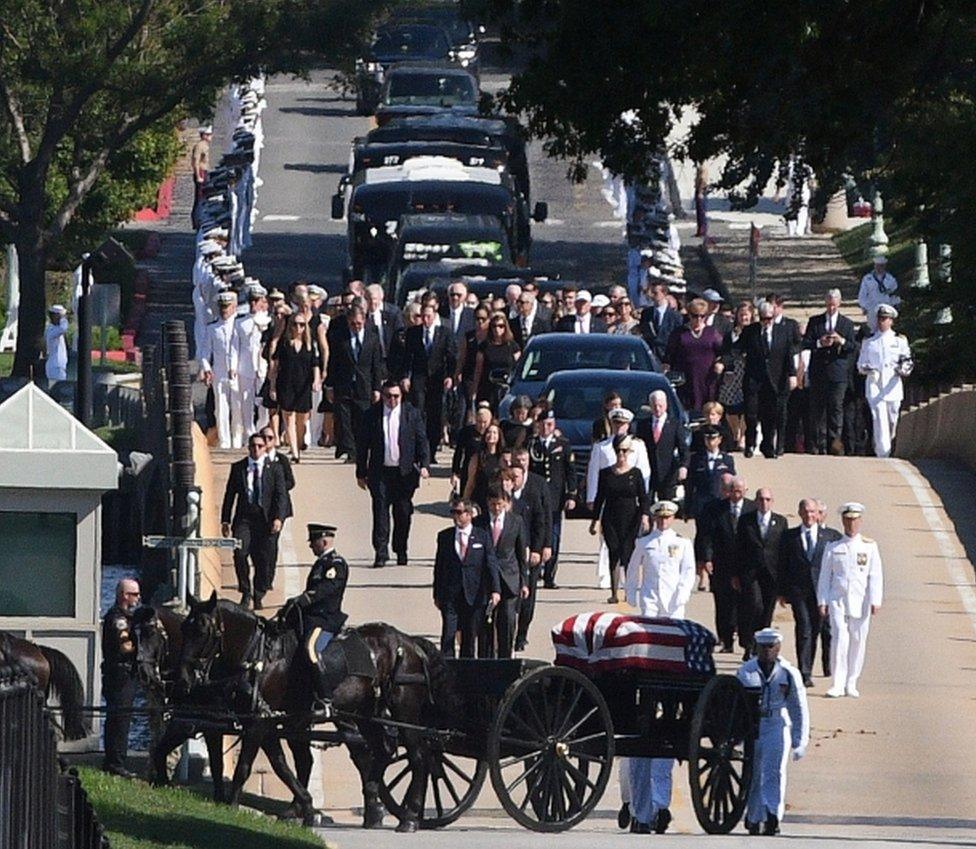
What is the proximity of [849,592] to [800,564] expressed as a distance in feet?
1.50

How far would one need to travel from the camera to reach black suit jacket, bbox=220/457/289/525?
25.1 metres

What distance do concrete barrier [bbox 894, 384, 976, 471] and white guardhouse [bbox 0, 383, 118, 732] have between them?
54.4 ft

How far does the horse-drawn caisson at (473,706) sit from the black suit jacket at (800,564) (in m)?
5.06

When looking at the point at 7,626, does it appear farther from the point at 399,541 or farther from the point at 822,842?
the point at 399,541

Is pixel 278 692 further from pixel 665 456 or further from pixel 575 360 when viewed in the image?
pixel 575 360

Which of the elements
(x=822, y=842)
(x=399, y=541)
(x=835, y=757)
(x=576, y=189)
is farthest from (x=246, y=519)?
(x=576, y=189)

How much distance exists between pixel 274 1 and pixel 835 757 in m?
27.0

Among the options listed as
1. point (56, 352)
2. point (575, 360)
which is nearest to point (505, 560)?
point (575, 360)

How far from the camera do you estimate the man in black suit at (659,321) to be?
34.1 metres

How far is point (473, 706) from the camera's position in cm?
1798

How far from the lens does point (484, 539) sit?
891 inches

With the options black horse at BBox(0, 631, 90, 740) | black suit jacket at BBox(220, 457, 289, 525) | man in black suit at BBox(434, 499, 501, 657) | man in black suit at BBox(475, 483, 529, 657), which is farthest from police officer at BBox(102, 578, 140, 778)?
black suit jacket at BBox(220, 457, 289, 525)

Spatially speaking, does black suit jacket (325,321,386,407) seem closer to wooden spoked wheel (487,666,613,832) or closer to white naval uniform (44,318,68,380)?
wooden spoked wheel (487,666,613,832)

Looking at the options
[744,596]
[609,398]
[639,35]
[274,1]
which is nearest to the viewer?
[639,35]
